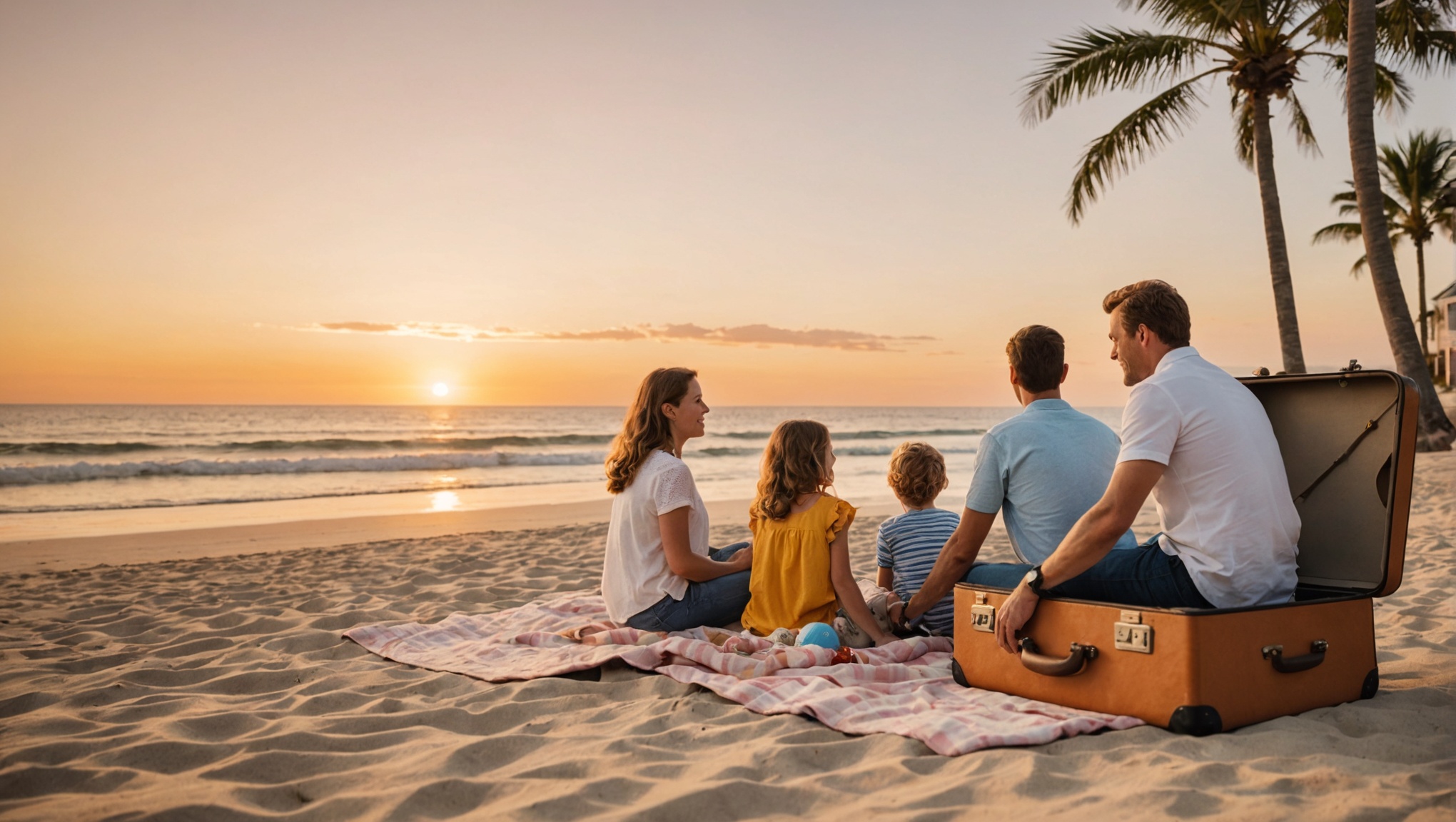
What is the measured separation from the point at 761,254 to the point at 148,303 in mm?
12098

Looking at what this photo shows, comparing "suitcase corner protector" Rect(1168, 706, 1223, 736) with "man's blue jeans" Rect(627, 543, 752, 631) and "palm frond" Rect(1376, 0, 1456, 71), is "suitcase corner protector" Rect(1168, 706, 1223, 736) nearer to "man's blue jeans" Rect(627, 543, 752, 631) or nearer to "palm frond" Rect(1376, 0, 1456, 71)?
"man's blue jeans" Rect(627, 543, 752, 631)

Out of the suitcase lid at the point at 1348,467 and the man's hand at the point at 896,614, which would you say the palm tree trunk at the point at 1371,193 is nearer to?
the suitcase lid at the point at 1348,467

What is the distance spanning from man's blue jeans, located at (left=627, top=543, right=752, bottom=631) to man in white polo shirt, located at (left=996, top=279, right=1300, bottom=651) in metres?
1.58

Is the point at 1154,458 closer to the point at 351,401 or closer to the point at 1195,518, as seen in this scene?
the point at 1195,518

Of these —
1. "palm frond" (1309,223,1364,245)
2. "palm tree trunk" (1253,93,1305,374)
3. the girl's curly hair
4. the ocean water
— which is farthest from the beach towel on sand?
"palm frond" (1309,223,1364,245)

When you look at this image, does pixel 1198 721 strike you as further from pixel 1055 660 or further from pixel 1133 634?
pixel 1055 660

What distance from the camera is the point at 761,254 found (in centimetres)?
1538

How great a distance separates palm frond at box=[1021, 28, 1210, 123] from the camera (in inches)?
453

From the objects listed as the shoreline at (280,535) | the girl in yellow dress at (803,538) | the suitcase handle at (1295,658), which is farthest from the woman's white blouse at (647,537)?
the shoreline at (280,535)

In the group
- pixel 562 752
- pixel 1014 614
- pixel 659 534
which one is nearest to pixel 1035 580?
pixel 1014 614

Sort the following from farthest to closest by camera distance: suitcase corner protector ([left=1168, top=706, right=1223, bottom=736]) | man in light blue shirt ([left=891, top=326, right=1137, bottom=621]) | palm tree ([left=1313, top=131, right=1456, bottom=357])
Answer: palm tree ([left=1313, top=131, right=1456, bottom=357])
man in light blue shirt ([left=891, top=326, right=1137, bottom=621])
suitcase corner protector ([left=1168, top=706, right=1223, bottom=736])

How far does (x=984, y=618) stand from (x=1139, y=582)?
0.51m

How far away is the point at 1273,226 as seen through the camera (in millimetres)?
11742

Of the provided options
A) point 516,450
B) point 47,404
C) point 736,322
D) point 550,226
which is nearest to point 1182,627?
point 550,226
